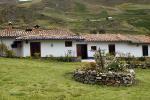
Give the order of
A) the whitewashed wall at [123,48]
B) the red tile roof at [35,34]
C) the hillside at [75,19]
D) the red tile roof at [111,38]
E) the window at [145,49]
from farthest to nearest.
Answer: the hillside at [75,19]
the window at [145,49]
the whitewashed wall at [123,48]
the red tile roof at [111,38]
the red tile roof at [35,34]

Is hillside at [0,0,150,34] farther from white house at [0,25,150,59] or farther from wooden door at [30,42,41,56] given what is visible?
wooden door at [30,42,41,56]

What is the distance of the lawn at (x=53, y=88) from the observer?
2095 centimetres

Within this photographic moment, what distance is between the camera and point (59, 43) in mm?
48969

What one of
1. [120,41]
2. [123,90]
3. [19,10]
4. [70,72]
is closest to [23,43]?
[120,41]

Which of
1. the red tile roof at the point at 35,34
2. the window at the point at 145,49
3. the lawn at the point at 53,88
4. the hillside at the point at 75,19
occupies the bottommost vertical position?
the lawn at the point at 53,88

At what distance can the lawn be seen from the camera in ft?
68.7

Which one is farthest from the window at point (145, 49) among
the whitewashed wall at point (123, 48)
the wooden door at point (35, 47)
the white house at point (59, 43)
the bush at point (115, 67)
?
the bush at point (115, 67)

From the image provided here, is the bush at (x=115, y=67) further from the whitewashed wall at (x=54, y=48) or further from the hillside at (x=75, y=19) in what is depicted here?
the hillside at (x=75, y=19)

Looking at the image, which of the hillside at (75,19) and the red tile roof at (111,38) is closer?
the red tile roof at (111,38)

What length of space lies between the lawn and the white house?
17.9 meters

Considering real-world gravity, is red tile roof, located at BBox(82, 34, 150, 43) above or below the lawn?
above

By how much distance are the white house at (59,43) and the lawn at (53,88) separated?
1795cm

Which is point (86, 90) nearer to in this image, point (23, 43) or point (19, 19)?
point (23, 43)

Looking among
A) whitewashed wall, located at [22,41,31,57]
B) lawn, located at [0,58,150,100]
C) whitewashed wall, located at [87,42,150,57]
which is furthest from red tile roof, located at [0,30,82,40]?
lawn, located at [0,58,150,100]
